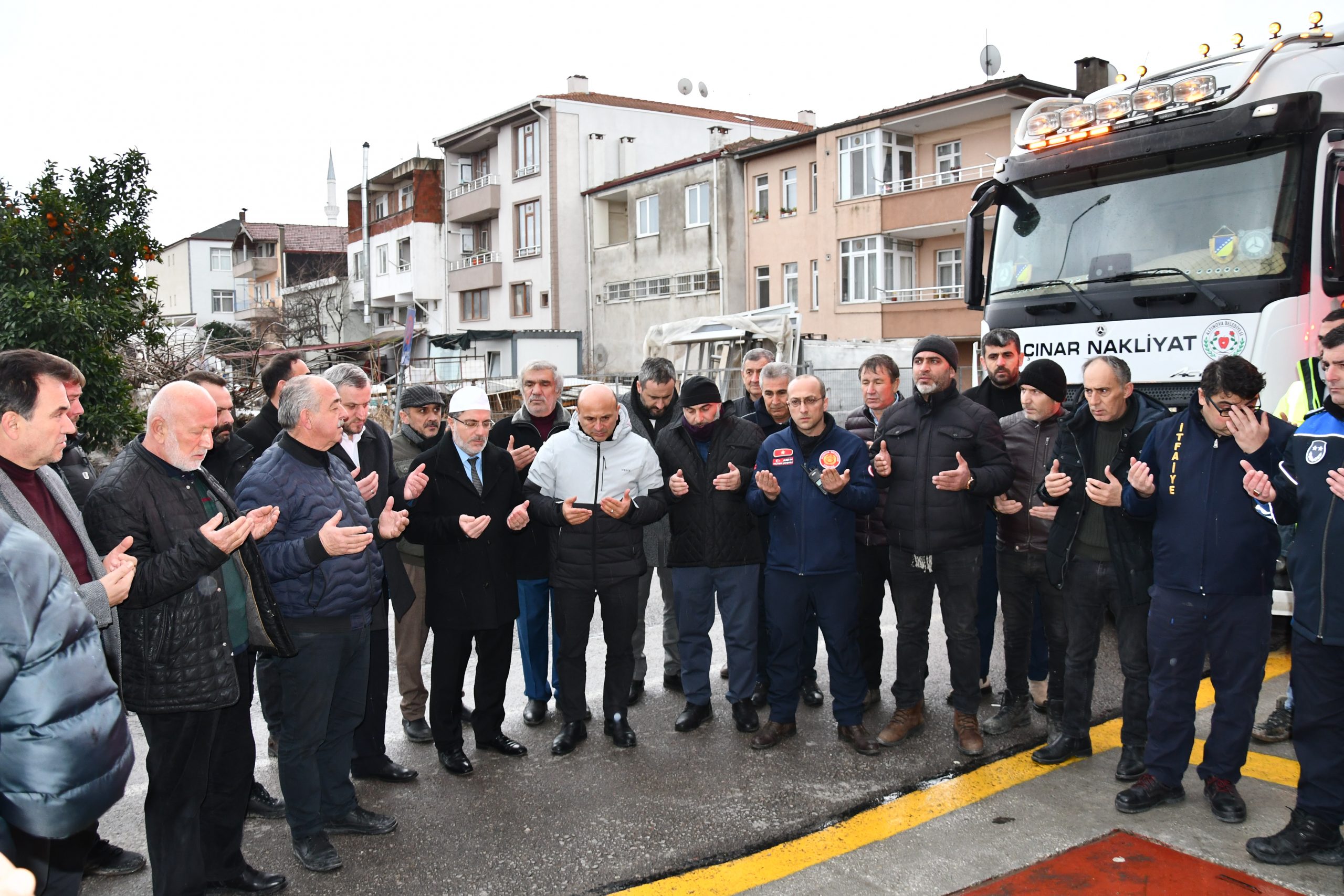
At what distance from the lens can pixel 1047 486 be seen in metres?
4.95

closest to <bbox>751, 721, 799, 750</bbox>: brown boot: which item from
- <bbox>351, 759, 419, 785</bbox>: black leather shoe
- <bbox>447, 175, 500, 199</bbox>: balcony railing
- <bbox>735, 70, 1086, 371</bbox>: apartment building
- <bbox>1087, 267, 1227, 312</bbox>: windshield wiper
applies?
<bbox>351, 759, 419, 785</bbox>: black leather shoe

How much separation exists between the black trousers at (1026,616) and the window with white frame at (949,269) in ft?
68.0

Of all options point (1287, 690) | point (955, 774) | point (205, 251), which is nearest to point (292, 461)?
point (955, 774)

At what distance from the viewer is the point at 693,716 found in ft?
18.4

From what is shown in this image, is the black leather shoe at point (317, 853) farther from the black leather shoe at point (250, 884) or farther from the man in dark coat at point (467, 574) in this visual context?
the man in dark coat at point (467, 574)

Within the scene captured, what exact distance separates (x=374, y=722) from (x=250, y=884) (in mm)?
1135

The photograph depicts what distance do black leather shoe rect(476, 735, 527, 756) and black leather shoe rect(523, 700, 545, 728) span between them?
389 millimetres

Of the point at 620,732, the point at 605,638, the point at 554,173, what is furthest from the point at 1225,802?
the point at 554,173

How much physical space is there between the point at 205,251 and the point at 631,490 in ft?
246

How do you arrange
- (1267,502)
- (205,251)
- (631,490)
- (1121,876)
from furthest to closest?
1. (205,251)
2. (631,490)
3. (1267,502)
4. (1121,876)

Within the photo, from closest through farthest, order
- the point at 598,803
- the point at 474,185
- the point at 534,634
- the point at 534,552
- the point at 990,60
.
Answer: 1. the point at 598,803
2. the point at 534,552
3. the point at 534,634
4. the point at 990,60
5. the point at 474,185

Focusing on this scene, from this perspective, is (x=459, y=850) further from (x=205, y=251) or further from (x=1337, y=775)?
(x=205, y=251)

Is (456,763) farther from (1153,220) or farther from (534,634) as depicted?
(1153,220)

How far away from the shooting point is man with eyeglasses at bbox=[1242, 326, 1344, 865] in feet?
12.6
